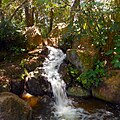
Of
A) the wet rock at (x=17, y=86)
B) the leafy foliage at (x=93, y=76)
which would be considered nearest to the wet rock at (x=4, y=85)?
the wet rock at (x=17, y=86)

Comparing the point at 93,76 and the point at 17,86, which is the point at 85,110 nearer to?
the point at 93,76

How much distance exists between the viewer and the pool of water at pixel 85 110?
5.12 metres

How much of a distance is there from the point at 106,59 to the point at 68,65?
116cm

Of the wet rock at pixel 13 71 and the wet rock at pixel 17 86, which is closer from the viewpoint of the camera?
the wet rock at pixel 17 86

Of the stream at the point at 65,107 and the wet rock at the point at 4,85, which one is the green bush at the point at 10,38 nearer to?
the stream at the point at 65,107

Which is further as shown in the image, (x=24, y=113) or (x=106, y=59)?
(x=106, y=59)

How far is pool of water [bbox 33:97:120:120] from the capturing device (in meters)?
5.12

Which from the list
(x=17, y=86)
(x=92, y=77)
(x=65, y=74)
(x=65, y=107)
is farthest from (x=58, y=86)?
(x=17, y=86)

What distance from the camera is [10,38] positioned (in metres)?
7.57

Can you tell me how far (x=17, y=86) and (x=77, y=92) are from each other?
1692 millimetres

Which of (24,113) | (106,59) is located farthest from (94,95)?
(24,113)

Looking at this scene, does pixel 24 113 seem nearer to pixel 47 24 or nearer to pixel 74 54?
pixel 74 54

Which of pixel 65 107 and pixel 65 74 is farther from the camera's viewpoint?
pixel 65 74

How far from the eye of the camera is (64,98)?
6.12 meters
